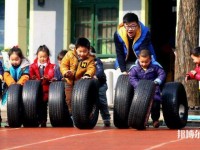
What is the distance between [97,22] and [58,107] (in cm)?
1035

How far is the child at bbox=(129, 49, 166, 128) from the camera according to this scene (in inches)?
596

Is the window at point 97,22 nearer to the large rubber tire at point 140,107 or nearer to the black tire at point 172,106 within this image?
the black tire at point 172,106

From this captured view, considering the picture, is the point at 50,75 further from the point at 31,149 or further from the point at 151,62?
the point at 31,149

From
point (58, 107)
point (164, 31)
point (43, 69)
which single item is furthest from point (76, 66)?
point (164, 31)

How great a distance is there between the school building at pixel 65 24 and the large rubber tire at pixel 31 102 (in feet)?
30.6

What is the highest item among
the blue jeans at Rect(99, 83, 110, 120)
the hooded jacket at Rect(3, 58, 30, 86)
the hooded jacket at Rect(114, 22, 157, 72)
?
the hooded jacket at Rect(114, 22, 157, 72)

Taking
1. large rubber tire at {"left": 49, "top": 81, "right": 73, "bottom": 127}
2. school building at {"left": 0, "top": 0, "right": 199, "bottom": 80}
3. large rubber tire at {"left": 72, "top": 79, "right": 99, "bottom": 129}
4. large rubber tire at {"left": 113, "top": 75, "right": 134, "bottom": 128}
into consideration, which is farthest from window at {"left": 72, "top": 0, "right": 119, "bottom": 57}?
large rubber tire at {"left": 113, "top": 75, "right": 134, "bottom": 128}

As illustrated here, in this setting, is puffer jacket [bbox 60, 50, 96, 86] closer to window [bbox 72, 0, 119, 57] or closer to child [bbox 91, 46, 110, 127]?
child [bbox 91, 46, 110, 127]

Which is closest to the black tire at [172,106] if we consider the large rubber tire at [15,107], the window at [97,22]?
the large rubber tire at [15,107]

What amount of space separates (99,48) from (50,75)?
8595mm

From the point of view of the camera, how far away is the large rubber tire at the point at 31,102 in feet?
51.5

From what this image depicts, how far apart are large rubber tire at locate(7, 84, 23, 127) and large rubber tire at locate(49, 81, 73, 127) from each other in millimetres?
537

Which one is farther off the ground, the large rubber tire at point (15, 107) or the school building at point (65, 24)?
the school building at point (65, 24)

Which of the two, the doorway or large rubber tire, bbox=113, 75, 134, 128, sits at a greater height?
the doorway
